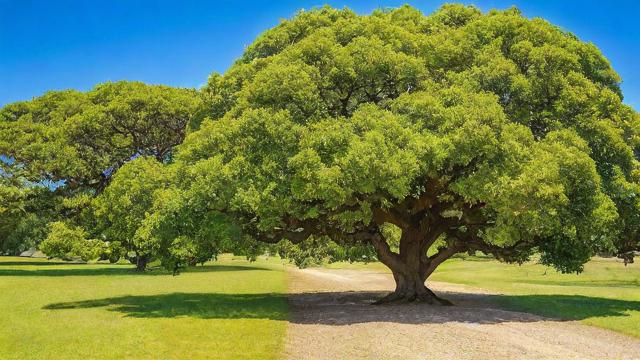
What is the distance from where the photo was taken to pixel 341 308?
28.8 meters

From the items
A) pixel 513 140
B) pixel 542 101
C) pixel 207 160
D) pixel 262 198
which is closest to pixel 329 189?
pixel 262 198

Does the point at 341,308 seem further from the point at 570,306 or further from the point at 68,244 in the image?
the point at 68,244

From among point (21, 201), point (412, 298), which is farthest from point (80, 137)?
point (412, 298)

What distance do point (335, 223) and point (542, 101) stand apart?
38.9 ft

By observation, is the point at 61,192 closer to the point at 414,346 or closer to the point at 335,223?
the point at 335,223

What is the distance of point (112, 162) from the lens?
2296 inches

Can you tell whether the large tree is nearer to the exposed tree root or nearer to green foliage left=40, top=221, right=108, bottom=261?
the exposed tree root

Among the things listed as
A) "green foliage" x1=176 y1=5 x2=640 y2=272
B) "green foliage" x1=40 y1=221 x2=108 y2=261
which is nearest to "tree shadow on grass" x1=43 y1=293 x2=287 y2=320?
"green foliage" x1=176 y1=5 x2=640 y2=272

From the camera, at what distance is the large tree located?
2344 cm

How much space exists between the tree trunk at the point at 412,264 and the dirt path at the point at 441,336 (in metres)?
2.16

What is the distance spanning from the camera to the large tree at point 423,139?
23.4m

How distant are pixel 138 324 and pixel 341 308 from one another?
34.9ft

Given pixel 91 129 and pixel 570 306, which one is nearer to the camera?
pixel 570 306

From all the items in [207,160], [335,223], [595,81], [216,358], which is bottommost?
[216,358]
